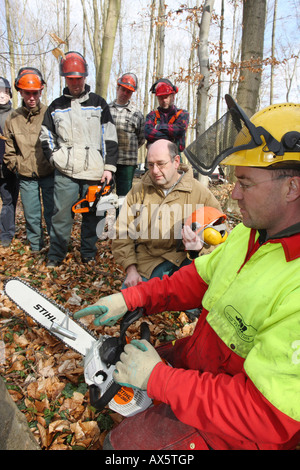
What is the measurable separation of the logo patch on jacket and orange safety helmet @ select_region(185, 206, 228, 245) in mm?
1108

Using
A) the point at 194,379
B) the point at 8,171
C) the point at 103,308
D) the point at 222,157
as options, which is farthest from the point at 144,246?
the point at 8,171

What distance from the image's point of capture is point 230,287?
134 centimetres

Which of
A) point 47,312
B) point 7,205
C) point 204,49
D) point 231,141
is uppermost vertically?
point 204,49

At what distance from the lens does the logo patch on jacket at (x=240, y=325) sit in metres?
1.21

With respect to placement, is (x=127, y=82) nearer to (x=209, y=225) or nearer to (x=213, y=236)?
(x=209, y=225)

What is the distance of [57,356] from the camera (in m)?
2.42

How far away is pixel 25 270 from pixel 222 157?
3205 mm

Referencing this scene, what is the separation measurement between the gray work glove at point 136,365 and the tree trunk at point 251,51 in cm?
545

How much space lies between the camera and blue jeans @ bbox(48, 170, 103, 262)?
3621 millimetres

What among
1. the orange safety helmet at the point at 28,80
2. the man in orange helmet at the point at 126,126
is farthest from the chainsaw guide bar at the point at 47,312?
the man in orange helmet at the point at 126,126

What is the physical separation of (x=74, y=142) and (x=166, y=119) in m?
1.59

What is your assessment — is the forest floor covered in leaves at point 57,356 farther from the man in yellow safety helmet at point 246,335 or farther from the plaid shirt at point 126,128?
the plaid shirt at point 126,128

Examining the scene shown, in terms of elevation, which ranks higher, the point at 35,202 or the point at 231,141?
the point at 231,141

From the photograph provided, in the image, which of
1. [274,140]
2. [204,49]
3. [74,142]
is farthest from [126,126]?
[274,140]
